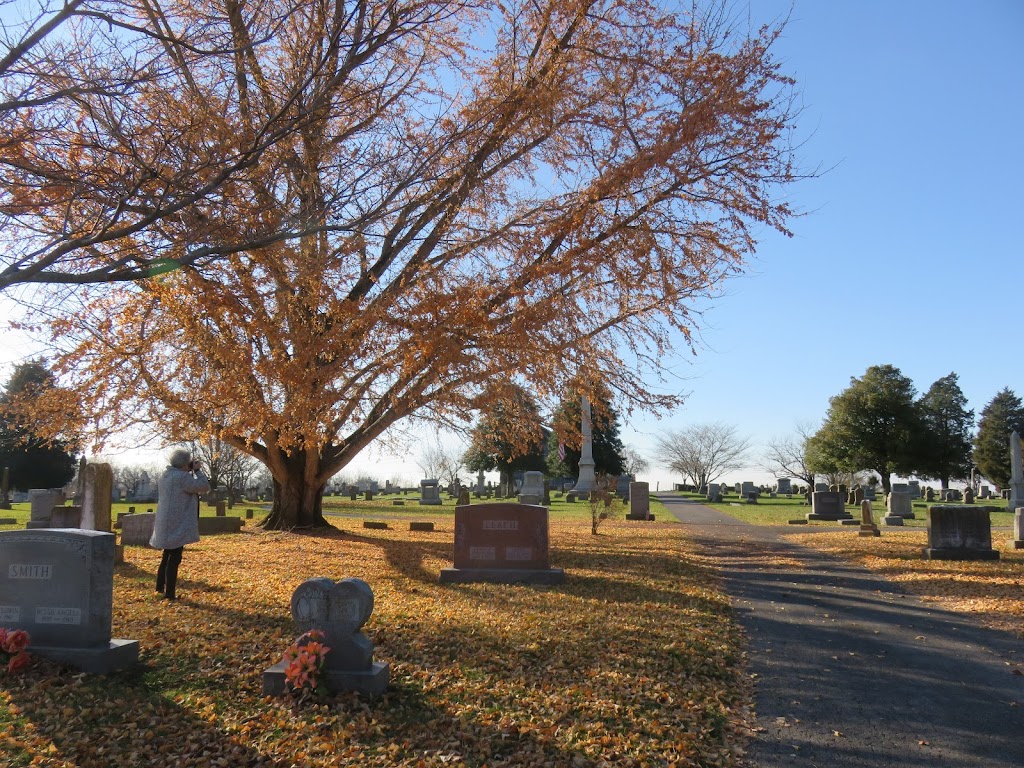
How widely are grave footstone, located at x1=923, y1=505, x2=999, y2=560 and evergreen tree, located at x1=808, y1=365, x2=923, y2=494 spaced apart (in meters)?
41.3

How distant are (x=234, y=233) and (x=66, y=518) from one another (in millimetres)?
10567

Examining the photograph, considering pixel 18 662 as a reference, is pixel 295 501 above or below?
above

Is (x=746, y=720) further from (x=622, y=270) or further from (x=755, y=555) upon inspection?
(x=755, y=555)

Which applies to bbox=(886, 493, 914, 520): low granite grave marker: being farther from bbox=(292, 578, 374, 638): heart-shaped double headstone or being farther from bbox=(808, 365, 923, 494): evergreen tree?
bbox=(808, 365, 923, 494): evergreen tree

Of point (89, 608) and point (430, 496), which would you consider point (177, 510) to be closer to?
point (89, 608)

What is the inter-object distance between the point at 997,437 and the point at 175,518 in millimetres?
68257

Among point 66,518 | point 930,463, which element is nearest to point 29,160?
point 66,518

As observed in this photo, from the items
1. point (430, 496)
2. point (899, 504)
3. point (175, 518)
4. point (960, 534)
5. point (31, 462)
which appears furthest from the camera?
point (31, 462)

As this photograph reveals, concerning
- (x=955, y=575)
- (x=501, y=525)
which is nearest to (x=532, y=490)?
(x=955, y=575)

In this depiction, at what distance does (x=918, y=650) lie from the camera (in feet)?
23.3

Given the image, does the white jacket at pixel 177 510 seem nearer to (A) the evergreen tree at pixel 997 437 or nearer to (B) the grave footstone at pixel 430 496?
(B) the grave footstone at pixel 430 496

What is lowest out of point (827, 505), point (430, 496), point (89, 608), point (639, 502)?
point (430, 496)

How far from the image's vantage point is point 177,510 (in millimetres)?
8906

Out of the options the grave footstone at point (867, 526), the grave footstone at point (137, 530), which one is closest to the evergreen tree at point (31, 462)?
the grave footstone at point (137, 530)
